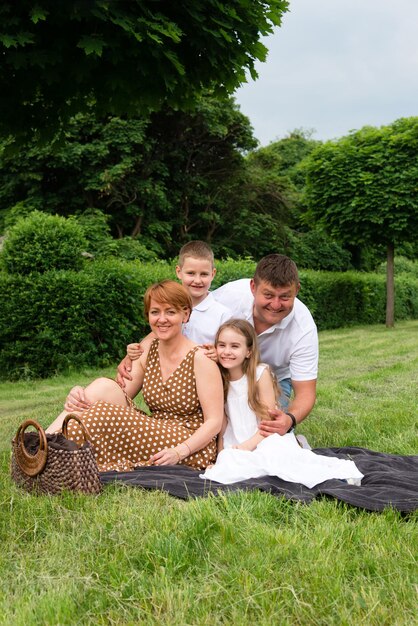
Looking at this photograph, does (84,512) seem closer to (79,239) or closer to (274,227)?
(79,239)

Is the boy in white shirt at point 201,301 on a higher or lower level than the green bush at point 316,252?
lower

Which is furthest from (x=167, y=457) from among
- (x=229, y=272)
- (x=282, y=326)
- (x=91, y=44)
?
(x=229, y=272)

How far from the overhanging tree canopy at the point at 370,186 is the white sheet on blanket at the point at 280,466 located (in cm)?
1649

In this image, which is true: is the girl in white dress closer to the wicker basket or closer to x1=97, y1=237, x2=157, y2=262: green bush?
the wicker basket

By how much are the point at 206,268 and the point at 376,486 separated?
7.24 feet

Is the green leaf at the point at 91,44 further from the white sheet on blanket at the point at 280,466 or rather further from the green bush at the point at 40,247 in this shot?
the green bush at the point at 40,247

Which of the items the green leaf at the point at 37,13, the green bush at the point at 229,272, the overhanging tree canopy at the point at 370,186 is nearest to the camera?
the green leaf at the point at 37,13

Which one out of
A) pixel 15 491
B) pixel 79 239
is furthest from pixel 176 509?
pixel 79 239

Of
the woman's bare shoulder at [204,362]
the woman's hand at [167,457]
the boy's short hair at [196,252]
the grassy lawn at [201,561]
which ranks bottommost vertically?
the grassy lawn at [201,561]

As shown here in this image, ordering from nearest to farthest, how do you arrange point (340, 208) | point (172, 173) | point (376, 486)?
point (376, 486), point (340, 208), point (172, 173)

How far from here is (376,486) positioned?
3984mm

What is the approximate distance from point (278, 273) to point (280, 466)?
1377 millimetres

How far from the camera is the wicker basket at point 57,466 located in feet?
12.4

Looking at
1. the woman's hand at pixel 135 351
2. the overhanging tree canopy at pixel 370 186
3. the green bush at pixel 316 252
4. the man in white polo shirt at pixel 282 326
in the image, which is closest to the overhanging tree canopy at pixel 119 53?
the man in white polo shirt at pixel 282 326
